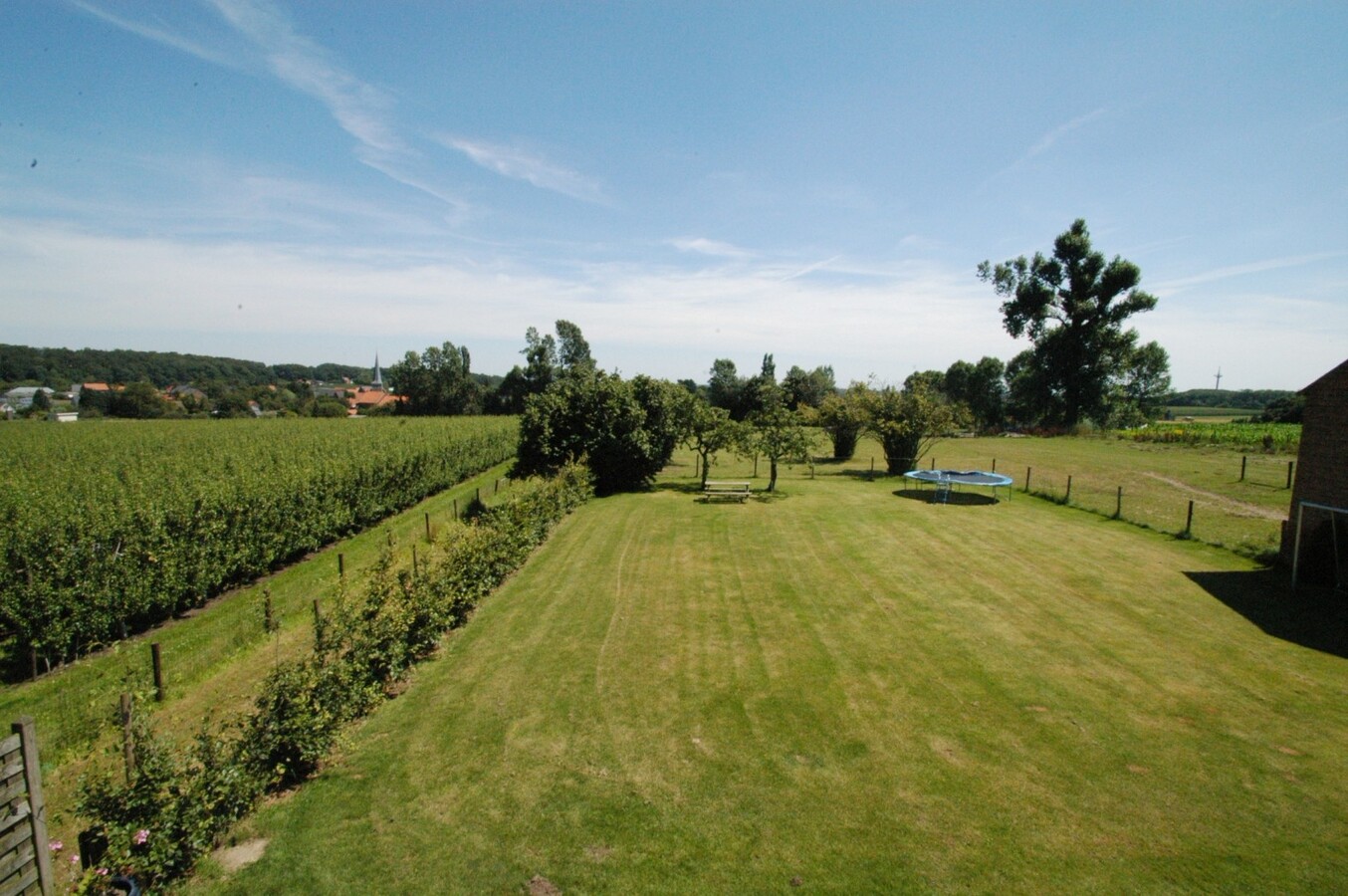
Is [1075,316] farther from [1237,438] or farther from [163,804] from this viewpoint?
[163,804]

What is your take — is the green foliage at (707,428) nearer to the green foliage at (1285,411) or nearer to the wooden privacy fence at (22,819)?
the wooden privacy fence at (22,819)

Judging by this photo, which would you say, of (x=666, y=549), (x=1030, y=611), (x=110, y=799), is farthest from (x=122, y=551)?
(x=1030, y=611)

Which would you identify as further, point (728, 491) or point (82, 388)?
point (82, 388)

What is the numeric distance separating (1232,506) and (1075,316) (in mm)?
36066

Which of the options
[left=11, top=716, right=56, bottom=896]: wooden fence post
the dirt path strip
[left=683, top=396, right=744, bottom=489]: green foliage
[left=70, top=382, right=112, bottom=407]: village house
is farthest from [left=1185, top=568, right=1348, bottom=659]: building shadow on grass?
[left=70, top=382, right=112, bottom=407]: village house

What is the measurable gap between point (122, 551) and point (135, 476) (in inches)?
295

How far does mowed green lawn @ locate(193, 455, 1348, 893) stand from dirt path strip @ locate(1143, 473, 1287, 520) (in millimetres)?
6590

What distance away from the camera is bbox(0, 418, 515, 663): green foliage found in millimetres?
10797

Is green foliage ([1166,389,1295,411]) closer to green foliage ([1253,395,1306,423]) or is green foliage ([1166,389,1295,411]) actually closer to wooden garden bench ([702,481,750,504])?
green foliage ([1253,395,1306,423])

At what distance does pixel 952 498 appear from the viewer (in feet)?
71.4

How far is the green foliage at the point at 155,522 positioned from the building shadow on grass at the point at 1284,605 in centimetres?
2126

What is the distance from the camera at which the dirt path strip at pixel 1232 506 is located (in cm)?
1717

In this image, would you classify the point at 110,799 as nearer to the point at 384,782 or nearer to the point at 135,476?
the point at 384,782

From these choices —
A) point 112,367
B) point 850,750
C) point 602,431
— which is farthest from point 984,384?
point 112,367
